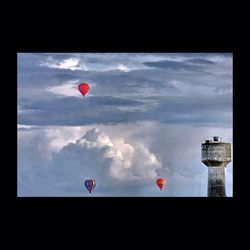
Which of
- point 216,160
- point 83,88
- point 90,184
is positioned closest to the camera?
point 83,88

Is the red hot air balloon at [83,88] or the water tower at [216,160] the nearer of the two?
the red hot air balloon at [83,88]

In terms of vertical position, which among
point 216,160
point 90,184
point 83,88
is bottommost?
point 90,184

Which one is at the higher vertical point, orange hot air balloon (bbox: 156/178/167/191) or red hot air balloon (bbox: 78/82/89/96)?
red hot air balloon (bbox: 78/82/89/96)

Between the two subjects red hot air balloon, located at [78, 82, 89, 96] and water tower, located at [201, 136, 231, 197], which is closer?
red hot air balloon, located at [78, 82, 89, 96]

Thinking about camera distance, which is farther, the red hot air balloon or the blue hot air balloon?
the blue hot air balloon

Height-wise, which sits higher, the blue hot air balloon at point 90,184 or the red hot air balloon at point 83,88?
the red hot air balloon at point 83,88

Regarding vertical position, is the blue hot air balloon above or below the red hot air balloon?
below
